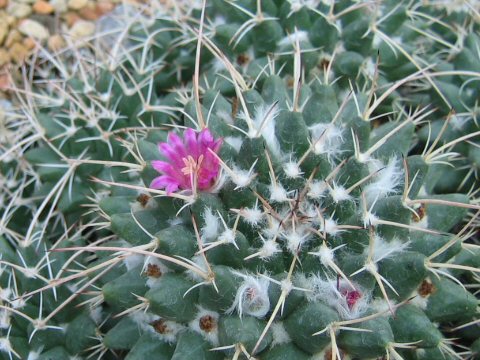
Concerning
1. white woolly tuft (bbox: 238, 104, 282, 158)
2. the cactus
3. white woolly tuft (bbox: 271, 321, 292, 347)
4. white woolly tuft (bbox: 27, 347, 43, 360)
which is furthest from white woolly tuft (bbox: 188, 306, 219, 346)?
white woolly tuft (bbox: 27, 347, 43, 360)

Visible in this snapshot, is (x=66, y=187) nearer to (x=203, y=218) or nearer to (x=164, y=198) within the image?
(x=164, y=198)

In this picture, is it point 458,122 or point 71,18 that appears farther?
point 71,18

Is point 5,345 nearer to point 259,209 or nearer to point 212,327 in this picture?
point 212,327

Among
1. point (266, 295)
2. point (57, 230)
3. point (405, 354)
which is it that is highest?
point (266, 295)

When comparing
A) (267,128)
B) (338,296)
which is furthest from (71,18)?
(338,296)

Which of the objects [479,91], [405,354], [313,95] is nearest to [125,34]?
[313,95]

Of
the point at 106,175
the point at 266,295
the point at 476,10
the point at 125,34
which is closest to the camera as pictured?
the point at 266,295

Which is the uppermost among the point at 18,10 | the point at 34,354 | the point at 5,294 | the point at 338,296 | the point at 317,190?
the point at 317,190

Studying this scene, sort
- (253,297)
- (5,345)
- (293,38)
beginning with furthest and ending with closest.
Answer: (293,38)
(5,345)
(253,297)
